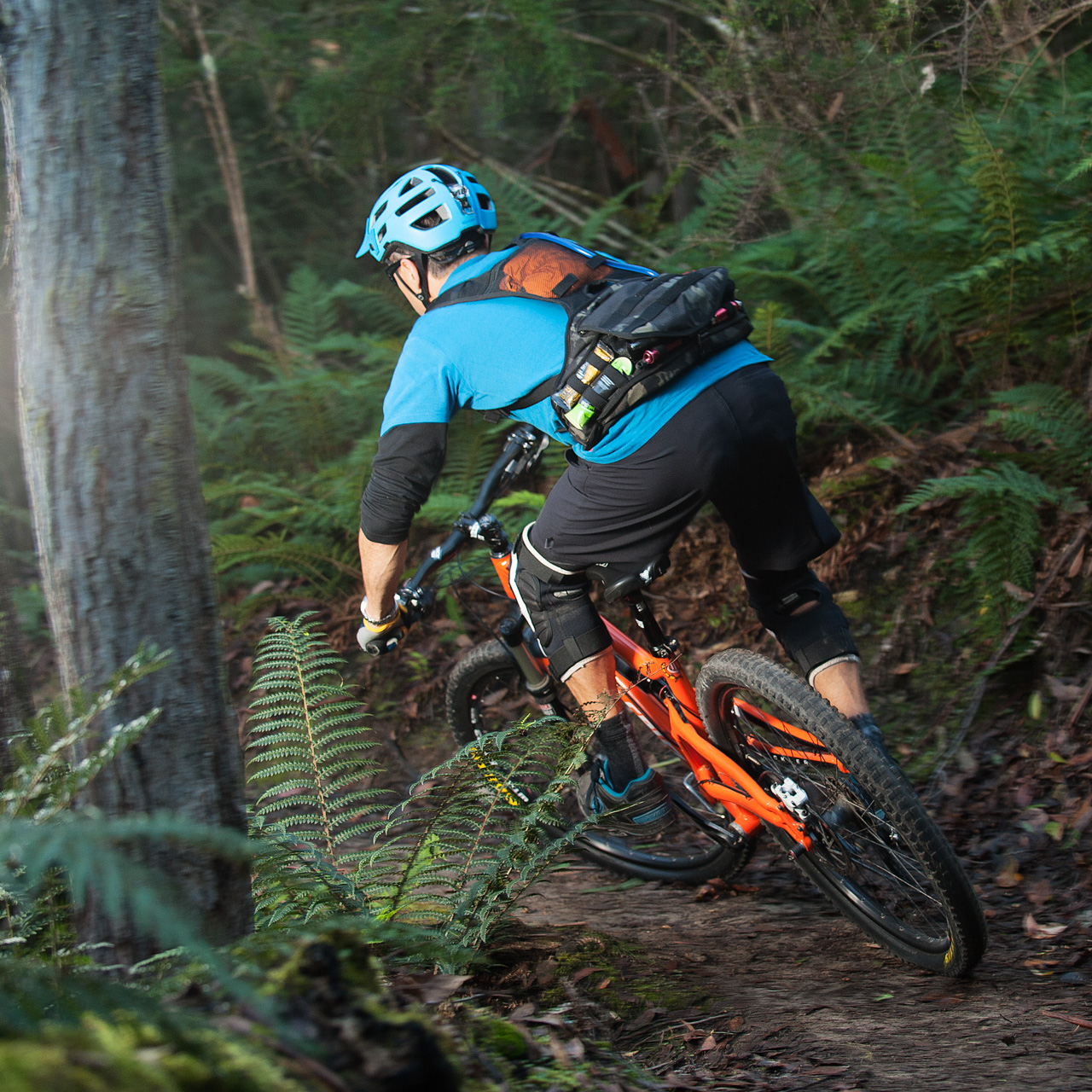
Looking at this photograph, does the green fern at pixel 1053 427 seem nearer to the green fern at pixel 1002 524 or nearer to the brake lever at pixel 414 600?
the green fern at pixel 1002 524

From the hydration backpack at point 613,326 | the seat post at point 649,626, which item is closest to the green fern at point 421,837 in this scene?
the seat post at point 649,626

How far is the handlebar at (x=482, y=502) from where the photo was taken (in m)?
3.26

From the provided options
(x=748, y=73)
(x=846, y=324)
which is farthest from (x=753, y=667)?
(x=748, y=73)

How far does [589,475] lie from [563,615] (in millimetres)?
547

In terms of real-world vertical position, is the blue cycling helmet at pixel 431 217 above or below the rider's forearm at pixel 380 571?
above

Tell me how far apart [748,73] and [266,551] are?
3959 millimetres

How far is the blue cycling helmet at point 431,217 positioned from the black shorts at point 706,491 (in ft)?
2.97

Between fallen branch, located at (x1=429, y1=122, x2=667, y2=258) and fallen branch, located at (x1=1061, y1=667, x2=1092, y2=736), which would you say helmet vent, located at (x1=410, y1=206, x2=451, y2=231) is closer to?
fallen branch, located at (x1=1061, y1=667, x2=1092, y2=736)

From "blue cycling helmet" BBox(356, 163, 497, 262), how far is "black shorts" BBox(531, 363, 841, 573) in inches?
35.7

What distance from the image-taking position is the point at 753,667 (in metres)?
2.84

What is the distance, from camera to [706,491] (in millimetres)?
2738

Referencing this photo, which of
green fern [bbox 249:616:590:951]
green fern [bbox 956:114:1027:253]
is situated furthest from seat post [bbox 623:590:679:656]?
green fern [bbox 956:114:1027:253]

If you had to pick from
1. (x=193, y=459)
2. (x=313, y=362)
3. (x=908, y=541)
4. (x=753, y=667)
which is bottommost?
(x=908, y=541)

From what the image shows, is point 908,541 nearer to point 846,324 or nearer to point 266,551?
point 846,324
